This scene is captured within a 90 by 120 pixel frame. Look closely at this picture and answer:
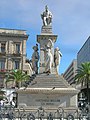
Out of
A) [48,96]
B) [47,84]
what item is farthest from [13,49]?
[48,96]

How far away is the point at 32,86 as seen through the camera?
960 inches

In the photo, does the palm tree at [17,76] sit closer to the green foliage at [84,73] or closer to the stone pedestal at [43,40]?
the green foliage at [84,73]

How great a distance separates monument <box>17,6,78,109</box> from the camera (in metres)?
23.9

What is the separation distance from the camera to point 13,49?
262 ft

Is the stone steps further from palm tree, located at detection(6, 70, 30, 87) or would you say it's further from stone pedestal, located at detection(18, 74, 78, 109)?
palm tree, located at detection(6, 70, 30, 87)

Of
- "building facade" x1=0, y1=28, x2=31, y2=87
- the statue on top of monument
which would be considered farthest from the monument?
"building facade" x1=0, y1=28, x2=31, y2=87

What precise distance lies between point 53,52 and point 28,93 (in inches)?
177

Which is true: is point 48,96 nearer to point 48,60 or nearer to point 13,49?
point 48,60

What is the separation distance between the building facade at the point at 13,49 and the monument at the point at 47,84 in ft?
172

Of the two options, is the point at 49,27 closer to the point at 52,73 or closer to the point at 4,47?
the point at 52,73

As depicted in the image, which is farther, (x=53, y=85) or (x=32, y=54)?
(x=32, y=54)

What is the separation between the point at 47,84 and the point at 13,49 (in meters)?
55.9

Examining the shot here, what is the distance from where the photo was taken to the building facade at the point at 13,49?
78.8 meters

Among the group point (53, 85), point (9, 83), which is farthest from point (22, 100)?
point (9, 83)
